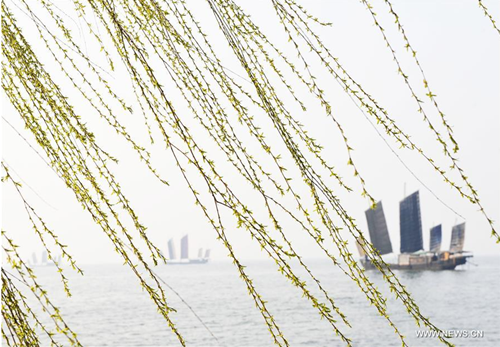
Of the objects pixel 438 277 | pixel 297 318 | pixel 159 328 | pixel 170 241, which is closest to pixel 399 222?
pixel 438 277

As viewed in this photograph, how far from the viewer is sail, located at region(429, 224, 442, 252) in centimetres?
4703

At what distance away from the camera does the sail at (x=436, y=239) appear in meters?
47.0

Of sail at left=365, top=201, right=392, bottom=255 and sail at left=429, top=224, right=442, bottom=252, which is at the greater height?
sail at left=365, top=201, right=392, bottom=255

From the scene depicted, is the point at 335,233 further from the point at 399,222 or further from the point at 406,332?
the point at 399,222

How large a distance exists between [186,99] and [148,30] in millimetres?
172

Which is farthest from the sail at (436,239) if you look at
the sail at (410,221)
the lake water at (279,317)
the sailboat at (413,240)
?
the sail at (410,221)

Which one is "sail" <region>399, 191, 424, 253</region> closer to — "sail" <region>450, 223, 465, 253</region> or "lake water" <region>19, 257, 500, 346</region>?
"lake water" <region>19, 257, 500, 346</region>

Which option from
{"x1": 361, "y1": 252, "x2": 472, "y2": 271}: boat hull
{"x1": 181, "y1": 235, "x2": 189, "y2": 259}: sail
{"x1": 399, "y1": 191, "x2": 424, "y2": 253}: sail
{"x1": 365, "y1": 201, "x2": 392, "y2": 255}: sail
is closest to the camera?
{"x1": 365, "y1": 201, "x2": 392, "y2": 255}: sail

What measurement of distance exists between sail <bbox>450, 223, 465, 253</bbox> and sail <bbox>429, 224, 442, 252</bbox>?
39.3 inches

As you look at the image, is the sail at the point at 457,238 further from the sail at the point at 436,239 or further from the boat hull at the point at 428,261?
the sail at the point at 436,239

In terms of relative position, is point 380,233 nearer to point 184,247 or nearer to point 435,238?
point 435,238

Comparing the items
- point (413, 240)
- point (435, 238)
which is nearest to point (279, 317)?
point (413, 240)

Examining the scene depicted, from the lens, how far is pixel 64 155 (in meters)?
1.18

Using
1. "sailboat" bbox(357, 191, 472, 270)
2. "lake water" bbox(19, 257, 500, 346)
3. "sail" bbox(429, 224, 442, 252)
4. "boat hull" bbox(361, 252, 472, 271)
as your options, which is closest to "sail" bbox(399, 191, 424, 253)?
"sailboat" bbox(357, 191, 472, 270)
